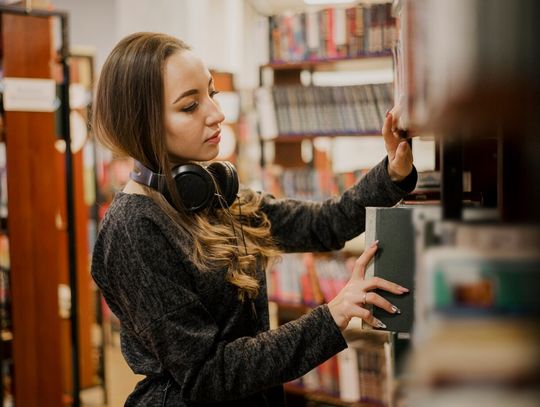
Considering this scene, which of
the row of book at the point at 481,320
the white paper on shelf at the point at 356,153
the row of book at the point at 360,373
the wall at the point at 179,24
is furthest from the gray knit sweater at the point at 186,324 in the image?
the wall at the point at 179,24

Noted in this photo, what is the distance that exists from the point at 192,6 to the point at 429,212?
472 centimetres

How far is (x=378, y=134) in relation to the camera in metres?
3.02

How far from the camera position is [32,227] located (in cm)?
269

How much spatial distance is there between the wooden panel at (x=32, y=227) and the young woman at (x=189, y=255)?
5.06 feet

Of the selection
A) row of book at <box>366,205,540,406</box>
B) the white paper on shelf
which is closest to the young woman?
row of book at <box>366,205,540,406</box>

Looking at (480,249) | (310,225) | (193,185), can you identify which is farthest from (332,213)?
(480,249)

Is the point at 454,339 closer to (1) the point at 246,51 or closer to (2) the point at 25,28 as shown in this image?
(2) the point at 25,28

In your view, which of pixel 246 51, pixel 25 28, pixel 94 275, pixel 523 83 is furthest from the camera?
pixel 246 51

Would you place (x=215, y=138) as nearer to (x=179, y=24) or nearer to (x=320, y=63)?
(x=320, y=63)

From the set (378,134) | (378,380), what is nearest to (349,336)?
(378,380)

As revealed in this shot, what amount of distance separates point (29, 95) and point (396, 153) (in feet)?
6.45

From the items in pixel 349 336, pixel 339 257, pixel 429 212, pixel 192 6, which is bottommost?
pixel 349 336

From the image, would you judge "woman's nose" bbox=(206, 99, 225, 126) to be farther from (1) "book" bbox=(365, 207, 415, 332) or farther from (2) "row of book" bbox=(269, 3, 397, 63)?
(2) "row of book" bbox=(269, 3, 397, 63)

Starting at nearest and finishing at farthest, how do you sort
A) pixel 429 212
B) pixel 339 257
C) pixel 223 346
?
1. pixel 429 212
2. pixel 223 346
3. pixel 339 257
